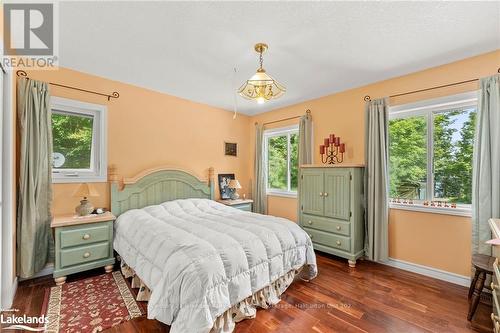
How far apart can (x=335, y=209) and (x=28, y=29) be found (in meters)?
3.86

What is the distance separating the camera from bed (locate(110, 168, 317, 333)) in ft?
5.31

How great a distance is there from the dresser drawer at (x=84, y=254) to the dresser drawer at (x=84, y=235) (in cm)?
5

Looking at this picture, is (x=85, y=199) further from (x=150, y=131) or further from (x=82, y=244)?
(x=150, y=131)

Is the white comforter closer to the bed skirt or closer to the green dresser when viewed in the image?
the bed skirt

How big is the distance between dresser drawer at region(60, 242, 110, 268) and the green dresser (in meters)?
2.75

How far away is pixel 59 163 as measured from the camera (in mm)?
2875

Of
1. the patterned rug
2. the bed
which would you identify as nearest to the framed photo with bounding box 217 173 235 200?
the bed

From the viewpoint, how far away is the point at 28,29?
2043 mm

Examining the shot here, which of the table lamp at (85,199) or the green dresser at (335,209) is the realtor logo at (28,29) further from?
the green dresser at (335,209)

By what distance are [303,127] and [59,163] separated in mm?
3595

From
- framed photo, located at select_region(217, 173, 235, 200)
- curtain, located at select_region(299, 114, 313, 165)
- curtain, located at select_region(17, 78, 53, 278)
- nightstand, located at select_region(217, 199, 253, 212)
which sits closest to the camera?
curtain, located at select_region(17, 78, 53, 278)

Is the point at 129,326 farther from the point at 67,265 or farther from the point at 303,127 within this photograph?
the point at 303,127

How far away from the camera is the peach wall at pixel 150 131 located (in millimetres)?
2891

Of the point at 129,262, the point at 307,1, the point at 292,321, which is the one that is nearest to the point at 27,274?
the point at 129,262
